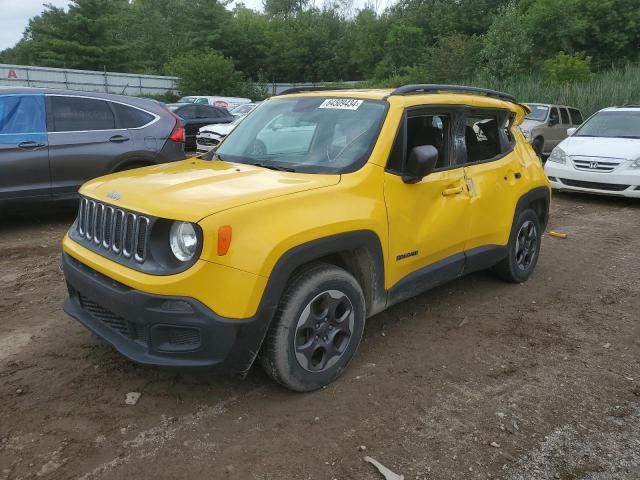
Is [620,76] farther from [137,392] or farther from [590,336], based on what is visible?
[137,392]

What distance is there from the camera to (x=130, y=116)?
7328 mm

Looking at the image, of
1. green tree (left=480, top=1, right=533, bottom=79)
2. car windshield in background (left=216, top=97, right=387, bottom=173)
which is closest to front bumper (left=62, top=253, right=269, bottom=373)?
car windshield in background (left=216, top=97, right=387, bottom=173)

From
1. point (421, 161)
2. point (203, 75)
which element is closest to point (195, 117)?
point (421, 161)

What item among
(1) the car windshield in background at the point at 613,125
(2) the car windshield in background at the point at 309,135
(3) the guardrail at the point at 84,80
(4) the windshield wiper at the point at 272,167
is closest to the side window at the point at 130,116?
(2) the car windshield in background at the point at 309,135

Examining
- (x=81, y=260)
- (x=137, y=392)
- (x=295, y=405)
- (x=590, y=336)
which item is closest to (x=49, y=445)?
(x=137, y=392)

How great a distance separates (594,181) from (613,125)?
1678 millimetres

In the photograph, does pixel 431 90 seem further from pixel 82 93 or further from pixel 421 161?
pixel 82 93

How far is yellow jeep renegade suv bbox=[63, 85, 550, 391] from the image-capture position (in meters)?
2.73

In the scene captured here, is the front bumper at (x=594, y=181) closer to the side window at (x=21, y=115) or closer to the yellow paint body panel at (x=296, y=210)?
the yellow paint body panel at (x=296, y=210)

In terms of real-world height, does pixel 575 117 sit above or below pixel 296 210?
above

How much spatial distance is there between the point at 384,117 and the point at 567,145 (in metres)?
7.62

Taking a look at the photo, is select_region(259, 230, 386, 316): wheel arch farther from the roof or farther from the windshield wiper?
the roof

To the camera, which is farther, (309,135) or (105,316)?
(309,135)

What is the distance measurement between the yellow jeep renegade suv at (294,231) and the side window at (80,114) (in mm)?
3434
